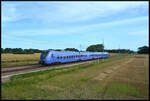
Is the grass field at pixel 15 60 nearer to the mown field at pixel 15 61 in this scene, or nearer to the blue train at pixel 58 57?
the mown field at pixel 15 61

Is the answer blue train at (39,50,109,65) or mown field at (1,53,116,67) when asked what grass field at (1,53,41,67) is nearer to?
mown field at (1,53,116,67)

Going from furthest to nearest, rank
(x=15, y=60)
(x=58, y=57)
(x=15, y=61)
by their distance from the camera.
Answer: (x=15, y=60), (x=15, y=61), (x=58, y=57)

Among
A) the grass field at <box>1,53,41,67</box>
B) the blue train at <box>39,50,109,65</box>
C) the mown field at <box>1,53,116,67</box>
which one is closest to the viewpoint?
the blue train at <box>39,50,109,65</box>

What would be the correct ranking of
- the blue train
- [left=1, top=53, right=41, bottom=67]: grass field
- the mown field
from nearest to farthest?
1. the blue train
2. the mown field
3. [left=1, top=53, right=41, bottom=67]: grass field

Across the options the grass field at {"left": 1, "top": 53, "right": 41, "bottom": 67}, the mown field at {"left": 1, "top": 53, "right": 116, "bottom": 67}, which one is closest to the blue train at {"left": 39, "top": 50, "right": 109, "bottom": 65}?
the mown field at {"left": 1, "top": 53, "right": 116, "bottom": 67}

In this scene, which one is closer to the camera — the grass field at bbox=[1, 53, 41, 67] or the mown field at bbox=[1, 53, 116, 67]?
the mown field at bbox=[1, 53, 116, 67]

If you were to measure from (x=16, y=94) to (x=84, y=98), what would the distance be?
10.4 ft

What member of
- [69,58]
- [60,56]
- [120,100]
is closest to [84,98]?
[120,100]

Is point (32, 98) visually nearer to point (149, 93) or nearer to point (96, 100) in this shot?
point (96, 100)

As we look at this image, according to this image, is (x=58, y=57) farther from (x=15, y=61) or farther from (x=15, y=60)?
→ (x=15, y=60)

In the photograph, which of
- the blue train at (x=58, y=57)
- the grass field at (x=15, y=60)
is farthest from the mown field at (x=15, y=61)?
the blue train at (x=58, y=57)

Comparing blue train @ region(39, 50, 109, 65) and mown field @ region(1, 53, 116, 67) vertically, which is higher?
blue train @ region(39, 50, 109, 65)

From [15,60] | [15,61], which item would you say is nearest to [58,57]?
[15,61]

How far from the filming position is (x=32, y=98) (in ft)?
23.5
